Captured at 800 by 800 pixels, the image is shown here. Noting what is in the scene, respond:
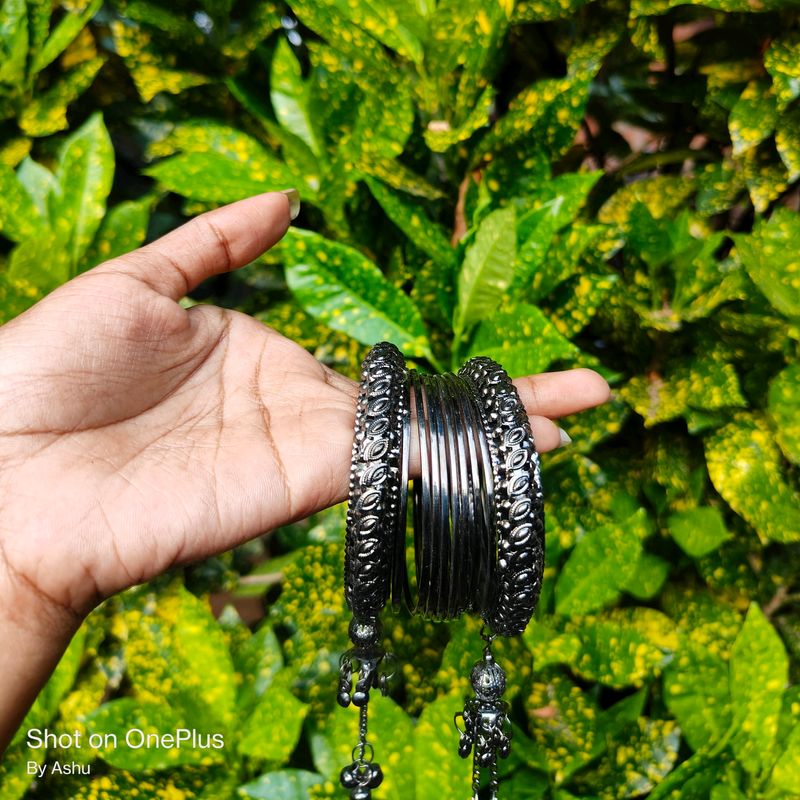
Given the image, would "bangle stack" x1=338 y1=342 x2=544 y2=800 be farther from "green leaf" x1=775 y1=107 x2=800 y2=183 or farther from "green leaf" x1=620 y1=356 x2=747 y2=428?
"green leaf" x1=775 y1=107 x2=800 y2=183

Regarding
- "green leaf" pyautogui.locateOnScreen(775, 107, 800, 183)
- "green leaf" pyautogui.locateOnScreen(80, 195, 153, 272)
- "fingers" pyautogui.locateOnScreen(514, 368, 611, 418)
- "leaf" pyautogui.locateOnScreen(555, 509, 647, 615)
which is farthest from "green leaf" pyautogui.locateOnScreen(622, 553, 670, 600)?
"green leaf" pyautogui.locateOnScreen(80, 195, 153, 272)

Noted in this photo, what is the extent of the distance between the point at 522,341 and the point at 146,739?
583 mm

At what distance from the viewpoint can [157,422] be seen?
0.78 m

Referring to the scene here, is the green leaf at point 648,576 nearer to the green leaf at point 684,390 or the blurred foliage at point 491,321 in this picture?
the blurred foliage at point 491,321

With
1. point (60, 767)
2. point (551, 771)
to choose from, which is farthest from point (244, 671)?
point (551, 771)

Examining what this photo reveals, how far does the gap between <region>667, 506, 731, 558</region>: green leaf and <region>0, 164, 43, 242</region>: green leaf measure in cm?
83

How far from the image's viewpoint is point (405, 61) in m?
0.86

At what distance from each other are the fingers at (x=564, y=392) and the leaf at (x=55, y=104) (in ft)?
2.16

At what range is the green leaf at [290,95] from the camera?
88cm

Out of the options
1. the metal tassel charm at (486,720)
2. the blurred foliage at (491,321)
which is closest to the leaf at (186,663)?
the blurred foliage at (491,321)

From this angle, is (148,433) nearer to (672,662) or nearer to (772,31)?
(672,662)

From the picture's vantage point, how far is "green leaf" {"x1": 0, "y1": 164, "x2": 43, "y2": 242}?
0.83 m

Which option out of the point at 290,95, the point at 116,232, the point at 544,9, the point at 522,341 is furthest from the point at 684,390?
the point at 116,232

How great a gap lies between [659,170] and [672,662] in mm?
700
